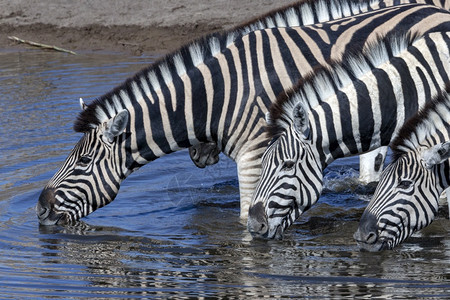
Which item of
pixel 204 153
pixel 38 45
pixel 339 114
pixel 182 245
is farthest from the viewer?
pixel 38 45

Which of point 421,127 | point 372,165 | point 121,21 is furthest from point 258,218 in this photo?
point 121,21

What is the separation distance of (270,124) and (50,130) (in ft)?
17.9

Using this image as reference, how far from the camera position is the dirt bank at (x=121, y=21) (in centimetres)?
1836

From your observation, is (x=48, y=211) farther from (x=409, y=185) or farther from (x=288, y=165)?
(x=409, y=185)

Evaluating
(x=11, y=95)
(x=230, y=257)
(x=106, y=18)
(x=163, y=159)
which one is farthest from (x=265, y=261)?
(x=106, y=18)

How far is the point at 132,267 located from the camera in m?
8.23

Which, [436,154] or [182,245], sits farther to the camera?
[182,245]

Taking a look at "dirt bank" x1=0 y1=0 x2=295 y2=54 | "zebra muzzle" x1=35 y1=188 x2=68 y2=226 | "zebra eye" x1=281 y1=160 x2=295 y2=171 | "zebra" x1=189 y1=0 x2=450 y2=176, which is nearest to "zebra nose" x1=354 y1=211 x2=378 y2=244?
"zebra eye" x1=281 y1=160 x2=295 y2=171

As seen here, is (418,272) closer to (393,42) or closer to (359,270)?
(359,270)

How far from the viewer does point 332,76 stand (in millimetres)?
8742

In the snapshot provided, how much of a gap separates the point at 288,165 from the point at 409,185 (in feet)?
3.69

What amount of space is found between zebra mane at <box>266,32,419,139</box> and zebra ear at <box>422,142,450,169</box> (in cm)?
135

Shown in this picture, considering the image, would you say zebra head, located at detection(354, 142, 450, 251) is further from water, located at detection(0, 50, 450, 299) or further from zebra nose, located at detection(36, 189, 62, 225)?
zebra nose, located at detection(36, 189, 62, 225)

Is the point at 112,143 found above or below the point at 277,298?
above
